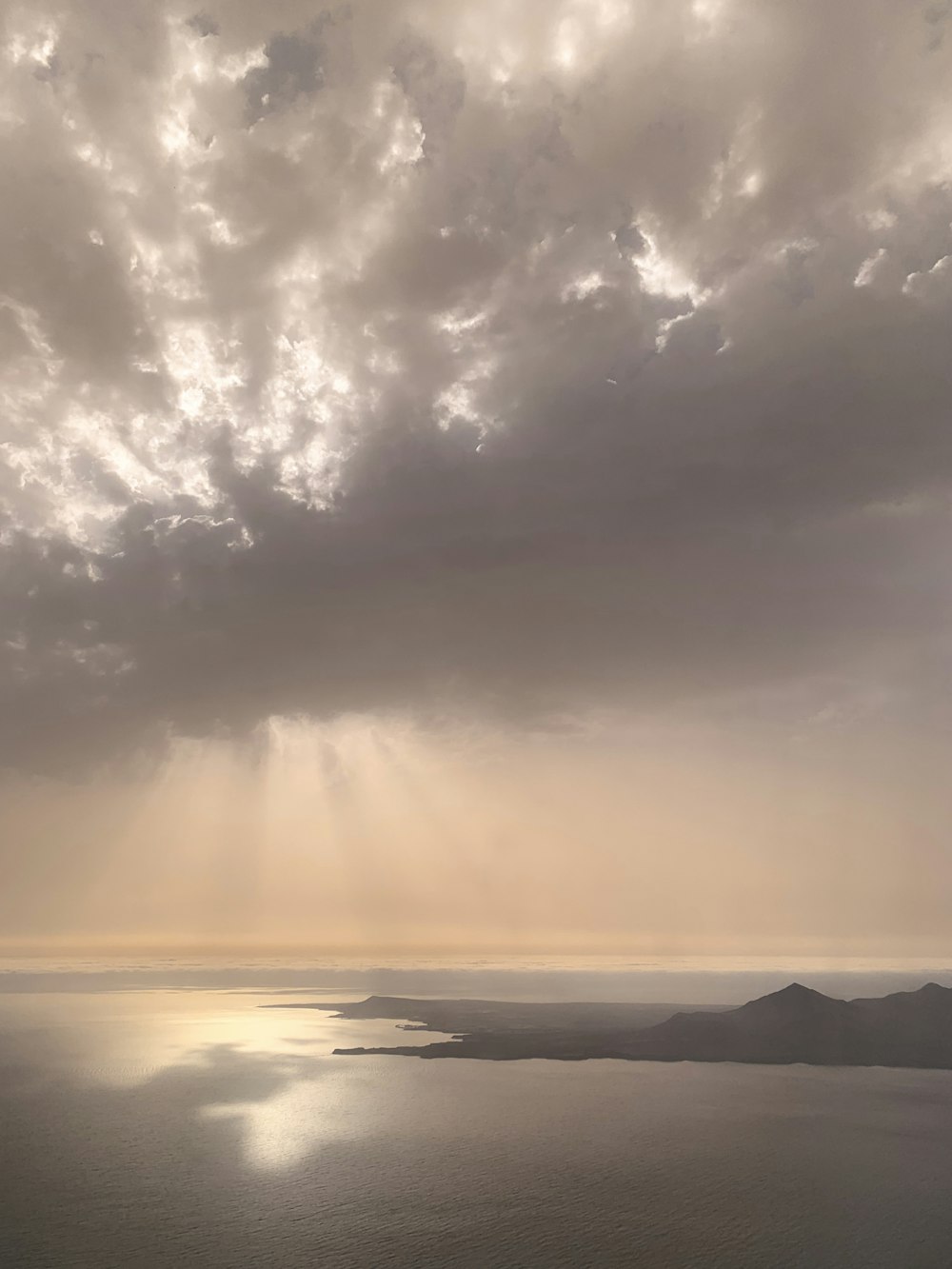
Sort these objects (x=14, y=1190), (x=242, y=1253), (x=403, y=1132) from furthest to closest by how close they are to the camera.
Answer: (x=403, y=1132) < (x=14, y=1190) < (x=242, y=1253)

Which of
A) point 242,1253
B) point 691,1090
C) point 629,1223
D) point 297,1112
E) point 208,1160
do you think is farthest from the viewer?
point 691,1090

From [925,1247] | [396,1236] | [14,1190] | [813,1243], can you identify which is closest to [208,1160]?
[14,1190]

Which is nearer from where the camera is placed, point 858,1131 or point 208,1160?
point 208,1160

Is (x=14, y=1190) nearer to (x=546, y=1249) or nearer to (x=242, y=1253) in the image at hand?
(x=242, y=1253)

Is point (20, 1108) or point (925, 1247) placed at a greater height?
point (925, 1247)

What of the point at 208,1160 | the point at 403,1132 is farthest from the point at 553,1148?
the point at 208,1160

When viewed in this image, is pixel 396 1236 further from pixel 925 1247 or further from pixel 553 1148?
pixel 925 1247
